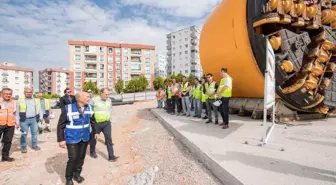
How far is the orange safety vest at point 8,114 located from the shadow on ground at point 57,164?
1.24 m

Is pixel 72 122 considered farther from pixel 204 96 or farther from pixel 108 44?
pixel 108 44

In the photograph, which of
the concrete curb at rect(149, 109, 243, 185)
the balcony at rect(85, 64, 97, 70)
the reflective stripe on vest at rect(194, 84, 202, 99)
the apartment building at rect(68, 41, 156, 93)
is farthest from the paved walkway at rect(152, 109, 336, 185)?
the balcony at rect(85, 64, 97, 70)

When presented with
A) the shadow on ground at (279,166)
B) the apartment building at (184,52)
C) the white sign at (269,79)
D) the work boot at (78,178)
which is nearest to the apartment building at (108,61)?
the apartment building at (184,52)

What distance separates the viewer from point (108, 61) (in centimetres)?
5700

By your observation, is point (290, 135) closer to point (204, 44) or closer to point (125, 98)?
Answer: point (204, 44)

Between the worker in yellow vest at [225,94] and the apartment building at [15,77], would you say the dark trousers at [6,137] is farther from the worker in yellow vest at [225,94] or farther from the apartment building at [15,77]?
the apartment building at [15,77]

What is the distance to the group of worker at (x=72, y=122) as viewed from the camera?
10.9 feet

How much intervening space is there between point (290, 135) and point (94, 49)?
56.5 meters

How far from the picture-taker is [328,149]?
3725 millimetres

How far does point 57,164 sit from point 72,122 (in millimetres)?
1941

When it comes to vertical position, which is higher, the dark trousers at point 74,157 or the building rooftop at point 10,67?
the building rooftop at point 10,67

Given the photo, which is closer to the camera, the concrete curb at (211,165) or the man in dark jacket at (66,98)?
the concrete curb at (211,165)

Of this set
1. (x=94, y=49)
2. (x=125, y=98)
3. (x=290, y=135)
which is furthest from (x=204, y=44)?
(x=94, y=49)

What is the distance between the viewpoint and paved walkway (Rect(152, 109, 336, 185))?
8.73 feet
